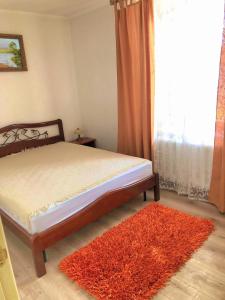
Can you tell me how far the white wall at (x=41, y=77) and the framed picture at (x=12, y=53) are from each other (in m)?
0.08

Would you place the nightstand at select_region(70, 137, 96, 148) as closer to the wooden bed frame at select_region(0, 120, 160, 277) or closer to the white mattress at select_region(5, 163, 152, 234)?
the wooden bed frame at select_region(0, 120, 160, 277)

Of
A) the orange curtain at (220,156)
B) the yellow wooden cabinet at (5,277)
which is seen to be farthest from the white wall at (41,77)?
the yellow wooden cabinet at (5,277)

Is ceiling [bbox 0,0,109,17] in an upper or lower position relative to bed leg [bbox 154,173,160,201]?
upper

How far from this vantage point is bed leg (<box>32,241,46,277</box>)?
6.54ft

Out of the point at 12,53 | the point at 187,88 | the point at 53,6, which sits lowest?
the point at 187,88

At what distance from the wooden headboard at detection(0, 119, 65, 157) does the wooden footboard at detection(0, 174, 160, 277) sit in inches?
61.0

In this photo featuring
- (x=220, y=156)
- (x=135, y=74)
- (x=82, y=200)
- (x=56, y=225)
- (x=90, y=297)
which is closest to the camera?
(x=90, y=297)

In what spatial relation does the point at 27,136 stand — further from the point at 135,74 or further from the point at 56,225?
the point at 56,225

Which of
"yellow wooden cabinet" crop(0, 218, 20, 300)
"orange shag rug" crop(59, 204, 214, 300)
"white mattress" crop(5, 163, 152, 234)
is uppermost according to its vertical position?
"yellow wooden cabinet" crop(0, 218, 20, 300)

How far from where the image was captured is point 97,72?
13.1 ft

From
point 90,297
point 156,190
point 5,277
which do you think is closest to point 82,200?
point 90,297

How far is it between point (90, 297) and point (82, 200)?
31.9 inches

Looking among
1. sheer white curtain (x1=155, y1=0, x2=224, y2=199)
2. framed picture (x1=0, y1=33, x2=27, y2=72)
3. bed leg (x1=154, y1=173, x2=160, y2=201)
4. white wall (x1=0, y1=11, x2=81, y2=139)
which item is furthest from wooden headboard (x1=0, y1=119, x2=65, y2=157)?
bed leg (x1=154, y1=173, x2=160, y2=201)

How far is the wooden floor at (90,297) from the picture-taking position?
1.80m
